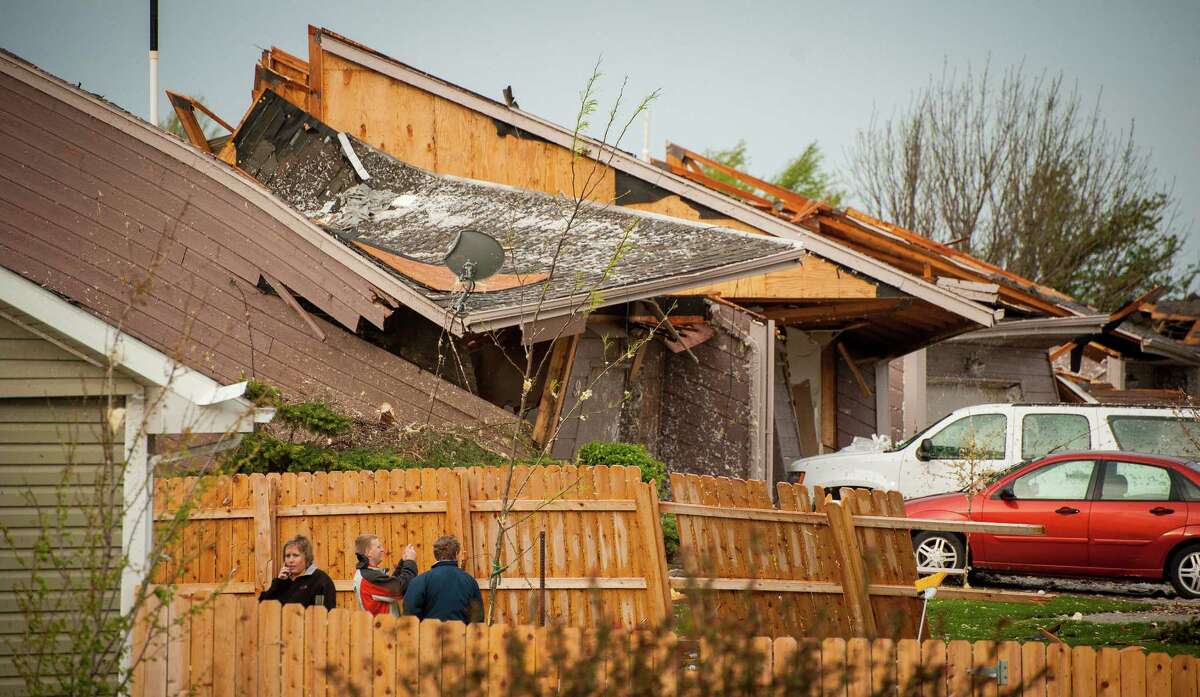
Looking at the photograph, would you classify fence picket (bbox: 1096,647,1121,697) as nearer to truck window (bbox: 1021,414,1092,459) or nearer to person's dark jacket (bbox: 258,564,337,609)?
person's dark jacket (bbox: 258,564,337,609)

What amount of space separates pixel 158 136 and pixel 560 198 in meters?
5.86

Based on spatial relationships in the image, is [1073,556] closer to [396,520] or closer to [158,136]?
[396,520]

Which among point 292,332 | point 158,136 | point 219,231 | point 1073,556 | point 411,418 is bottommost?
point 1073,556

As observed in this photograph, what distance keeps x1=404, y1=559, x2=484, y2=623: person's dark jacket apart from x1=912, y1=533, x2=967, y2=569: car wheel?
19.6 ft

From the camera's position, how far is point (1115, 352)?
2986 cm

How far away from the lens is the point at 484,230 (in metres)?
16.6

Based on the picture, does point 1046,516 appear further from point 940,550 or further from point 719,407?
point 719,407

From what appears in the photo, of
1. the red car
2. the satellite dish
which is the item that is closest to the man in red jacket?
the satellite dish

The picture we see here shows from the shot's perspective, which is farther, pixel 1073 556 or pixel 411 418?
pixel 411 418

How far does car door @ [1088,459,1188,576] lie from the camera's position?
40.9 ft

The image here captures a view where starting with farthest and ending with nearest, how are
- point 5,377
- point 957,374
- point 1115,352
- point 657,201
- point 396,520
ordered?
point 1115,352, point 957,374, point 657,201, point 396,520, point 5,377

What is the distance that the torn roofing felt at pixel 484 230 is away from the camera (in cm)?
1342

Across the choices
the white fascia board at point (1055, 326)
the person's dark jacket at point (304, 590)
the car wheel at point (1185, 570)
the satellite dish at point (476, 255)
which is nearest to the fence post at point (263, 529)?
the person's dark jacket at point (304, 590)

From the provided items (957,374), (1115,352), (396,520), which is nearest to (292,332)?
(396,520)
